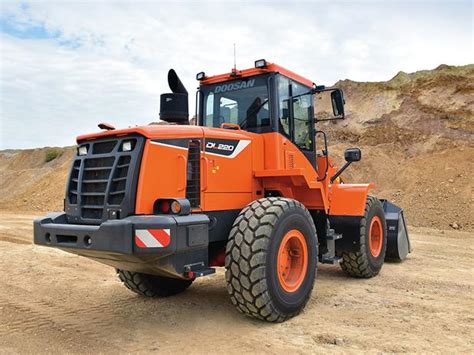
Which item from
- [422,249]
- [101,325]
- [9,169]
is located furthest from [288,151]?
[9,169]

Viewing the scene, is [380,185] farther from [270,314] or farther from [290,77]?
[270,314]

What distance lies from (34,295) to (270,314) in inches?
137

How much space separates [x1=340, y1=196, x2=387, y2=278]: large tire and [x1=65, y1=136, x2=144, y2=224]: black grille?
375cm

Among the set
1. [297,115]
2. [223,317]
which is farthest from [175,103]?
[223,317]

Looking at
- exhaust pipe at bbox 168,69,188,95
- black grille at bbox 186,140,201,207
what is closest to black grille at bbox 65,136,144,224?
black grille at bbox 186,140,201,207

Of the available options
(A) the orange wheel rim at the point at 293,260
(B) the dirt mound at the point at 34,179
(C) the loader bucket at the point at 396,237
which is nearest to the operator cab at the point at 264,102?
(A) the orange wheel rim at the point at 293,260

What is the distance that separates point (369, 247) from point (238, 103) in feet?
9.67

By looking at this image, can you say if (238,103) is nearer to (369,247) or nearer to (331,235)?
(331,235)

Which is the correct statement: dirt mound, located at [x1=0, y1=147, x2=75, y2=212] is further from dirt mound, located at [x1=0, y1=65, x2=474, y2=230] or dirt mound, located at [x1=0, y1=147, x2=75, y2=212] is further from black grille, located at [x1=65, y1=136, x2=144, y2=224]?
black grille, located at [x1=65, y1=136, x2=144, y2=224]

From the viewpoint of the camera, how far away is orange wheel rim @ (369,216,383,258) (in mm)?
7548

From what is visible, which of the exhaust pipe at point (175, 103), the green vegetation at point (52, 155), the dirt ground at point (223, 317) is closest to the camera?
the dirt ground at point (223, 317)

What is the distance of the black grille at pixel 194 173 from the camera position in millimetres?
4898

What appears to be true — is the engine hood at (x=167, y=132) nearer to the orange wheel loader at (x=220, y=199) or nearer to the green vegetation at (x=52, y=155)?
the orange wheel loader at (x=220, y=199)

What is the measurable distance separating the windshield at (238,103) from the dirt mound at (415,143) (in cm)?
1071
